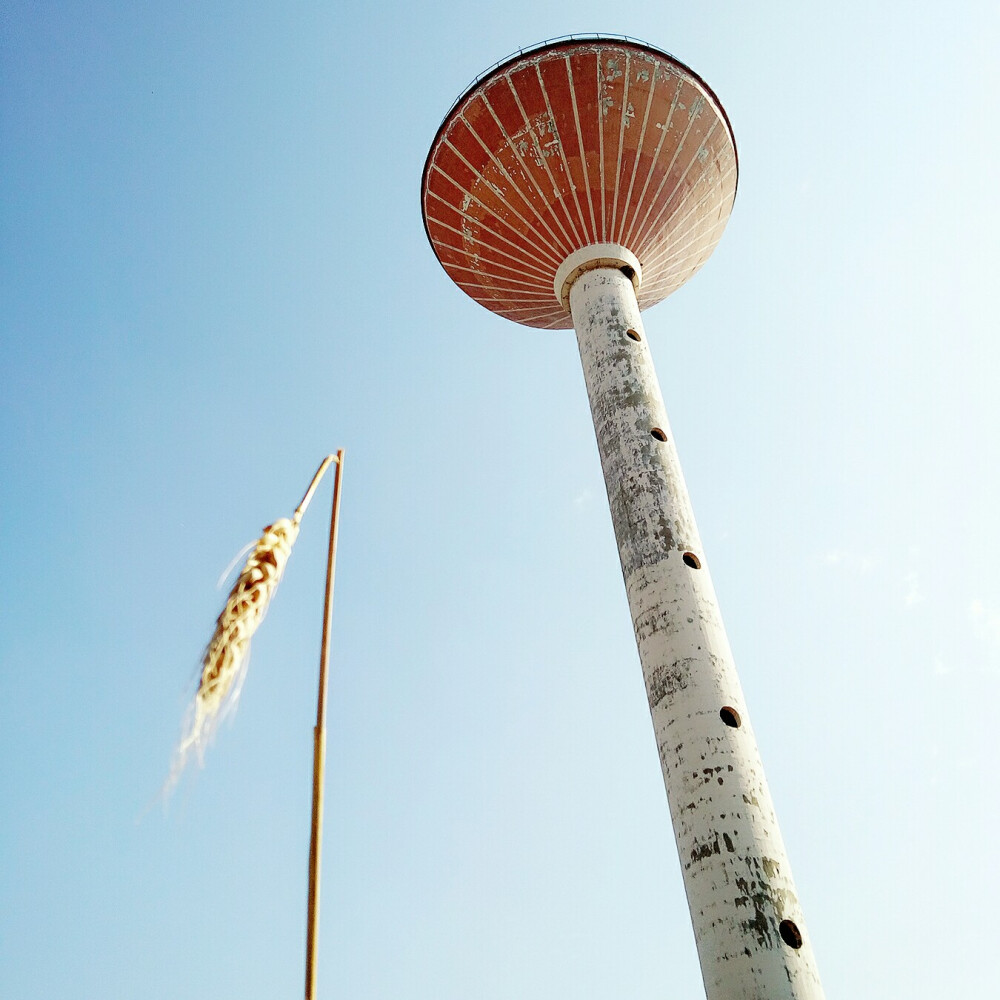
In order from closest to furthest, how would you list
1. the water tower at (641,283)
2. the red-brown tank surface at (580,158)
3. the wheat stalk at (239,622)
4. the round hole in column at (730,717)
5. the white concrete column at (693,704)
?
the wheat stalk at (239,622) → the white concrete column at (693,704) → the water tower at (641,283) → the round hole in column at (730,717) → the red-brown tank surface at (580,158)

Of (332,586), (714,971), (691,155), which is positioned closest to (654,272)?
(691,155)

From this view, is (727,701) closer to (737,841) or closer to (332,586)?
(737,841)

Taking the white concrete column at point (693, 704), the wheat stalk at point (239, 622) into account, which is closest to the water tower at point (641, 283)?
the white concrete column at point (693, 704)

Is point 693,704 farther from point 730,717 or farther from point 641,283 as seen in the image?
Result: point 641,283

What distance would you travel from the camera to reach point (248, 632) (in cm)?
355

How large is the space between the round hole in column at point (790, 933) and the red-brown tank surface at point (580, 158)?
504 inches

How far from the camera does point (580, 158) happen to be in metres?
16.1

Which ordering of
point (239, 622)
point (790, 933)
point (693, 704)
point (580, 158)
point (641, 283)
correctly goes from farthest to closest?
point (641, 283)
point (580, 158)
point (693, 704)
point (790, 933)
point (239, 622)

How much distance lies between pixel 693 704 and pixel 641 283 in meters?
10.4

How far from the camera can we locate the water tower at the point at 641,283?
31.4 feet

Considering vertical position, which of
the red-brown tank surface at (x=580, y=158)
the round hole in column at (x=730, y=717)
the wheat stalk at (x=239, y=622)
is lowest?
the wheat stalk at (x=239, y=622)

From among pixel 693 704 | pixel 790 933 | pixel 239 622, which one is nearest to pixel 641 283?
pixel 693 704

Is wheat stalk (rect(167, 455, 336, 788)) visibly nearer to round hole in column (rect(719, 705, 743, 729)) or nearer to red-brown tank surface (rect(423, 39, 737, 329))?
round hole in column (rect(719, 705, 743, 729))

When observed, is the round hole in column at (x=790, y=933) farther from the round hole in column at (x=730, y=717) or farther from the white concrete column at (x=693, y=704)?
the round hole in column at (x=730, y=717)
